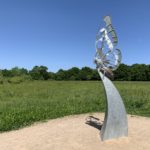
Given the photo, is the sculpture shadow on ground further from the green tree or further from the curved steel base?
the green tree

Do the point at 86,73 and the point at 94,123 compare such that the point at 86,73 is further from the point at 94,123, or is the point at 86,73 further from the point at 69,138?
the point at 69,138

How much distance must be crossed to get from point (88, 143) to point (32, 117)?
3940 millimetres

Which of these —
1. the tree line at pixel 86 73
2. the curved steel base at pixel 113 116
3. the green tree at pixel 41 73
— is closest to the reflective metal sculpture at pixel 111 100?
the curved steel base at pixel 113 116

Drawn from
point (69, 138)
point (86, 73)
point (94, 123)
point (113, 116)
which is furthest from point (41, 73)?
point (113, 116)

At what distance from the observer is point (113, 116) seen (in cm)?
899

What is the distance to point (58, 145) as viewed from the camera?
844 cm

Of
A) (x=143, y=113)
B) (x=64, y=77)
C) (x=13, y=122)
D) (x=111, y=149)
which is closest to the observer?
(x=111, y=149)

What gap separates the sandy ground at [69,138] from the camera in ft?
27.5

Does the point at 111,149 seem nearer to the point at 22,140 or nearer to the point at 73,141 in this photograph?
the point at 73,141

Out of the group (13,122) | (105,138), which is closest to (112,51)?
(105,138)

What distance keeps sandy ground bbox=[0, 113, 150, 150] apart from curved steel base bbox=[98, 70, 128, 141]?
200mm

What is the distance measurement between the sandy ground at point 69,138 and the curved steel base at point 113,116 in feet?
0.66

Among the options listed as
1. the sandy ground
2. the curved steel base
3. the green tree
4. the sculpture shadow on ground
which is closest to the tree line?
the green tree

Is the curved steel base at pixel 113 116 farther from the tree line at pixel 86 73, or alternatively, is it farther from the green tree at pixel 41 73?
the green tree at pixel 41 73
